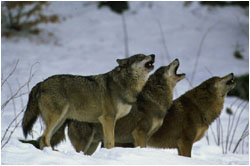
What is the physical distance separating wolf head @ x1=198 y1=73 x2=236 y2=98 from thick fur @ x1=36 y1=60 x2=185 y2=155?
0.55 metres

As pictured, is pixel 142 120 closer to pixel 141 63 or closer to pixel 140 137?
pixel 140 137

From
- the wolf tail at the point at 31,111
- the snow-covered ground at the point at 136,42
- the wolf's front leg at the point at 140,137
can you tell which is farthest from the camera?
the snow-covered ground at the point at 136,42

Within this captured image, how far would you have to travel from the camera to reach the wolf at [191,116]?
20.9 ft

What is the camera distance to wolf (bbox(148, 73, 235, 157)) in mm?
6383

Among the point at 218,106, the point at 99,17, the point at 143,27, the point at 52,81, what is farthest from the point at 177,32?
the point at 52,81

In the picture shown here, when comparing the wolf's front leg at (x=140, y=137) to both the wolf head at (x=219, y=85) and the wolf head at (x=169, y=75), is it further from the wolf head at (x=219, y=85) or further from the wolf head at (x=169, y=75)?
the wolf head at (x=219, y=85)

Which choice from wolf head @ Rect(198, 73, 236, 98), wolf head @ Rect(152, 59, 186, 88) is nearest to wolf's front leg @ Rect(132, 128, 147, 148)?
wolf head @ Rect(152, 59, 186, 88)

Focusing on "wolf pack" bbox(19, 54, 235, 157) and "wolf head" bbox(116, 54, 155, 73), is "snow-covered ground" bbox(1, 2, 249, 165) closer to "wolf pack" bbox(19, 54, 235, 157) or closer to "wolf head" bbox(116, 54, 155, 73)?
"wolf pack" bbox(19, 54, 235, 157)

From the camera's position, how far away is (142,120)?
20.3 feet

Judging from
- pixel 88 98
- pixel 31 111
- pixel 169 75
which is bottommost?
pixel 31 111

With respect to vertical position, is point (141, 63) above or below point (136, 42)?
above

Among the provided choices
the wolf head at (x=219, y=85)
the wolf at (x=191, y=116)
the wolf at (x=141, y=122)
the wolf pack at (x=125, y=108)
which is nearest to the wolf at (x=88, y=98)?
the wolf pack at (x=125, y=108)

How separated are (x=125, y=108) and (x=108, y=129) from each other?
0.38 meters

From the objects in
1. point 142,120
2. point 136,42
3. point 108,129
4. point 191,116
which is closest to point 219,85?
point 191,116
